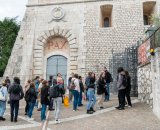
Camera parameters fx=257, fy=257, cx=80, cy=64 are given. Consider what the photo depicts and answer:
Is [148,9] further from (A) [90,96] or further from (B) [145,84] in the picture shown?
(A) [90,96]

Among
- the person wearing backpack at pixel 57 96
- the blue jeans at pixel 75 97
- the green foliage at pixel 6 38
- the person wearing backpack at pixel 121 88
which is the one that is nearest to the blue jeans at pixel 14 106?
A: the person wearing backpack at pixel 57 96

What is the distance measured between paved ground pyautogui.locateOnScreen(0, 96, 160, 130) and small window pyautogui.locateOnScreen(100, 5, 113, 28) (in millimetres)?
11451

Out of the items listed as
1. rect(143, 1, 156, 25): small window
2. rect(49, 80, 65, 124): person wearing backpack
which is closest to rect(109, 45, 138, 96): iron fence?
rect(143, 1, 156, 25): small window

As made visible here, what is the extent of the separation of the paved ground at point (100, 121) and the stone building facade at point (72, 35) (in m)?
8.52

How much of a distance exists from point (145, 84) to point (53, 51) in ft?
33.1

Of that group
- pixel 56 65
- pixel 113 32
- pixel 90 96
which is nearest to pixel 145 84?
pixel 90 96

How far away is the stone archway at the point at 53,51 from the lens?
1941cm

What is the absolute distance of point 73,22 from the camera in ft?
65.4

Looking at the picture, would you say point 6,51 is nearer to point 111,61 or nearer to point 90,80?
point 111,61

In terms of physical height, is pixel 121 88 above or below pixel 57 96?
above

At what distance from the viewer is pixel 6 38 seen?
99.0 feet

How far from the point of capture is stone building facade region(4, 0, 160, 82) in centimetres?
1912

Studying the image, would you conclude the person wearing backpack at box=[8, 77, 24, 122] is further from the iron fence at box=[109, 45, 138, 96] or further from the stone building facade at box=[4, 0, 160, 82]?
the stone building facade at box=[4, 0, 160, 82]

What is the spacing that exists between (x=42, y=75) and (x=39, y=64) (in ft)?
2.88
